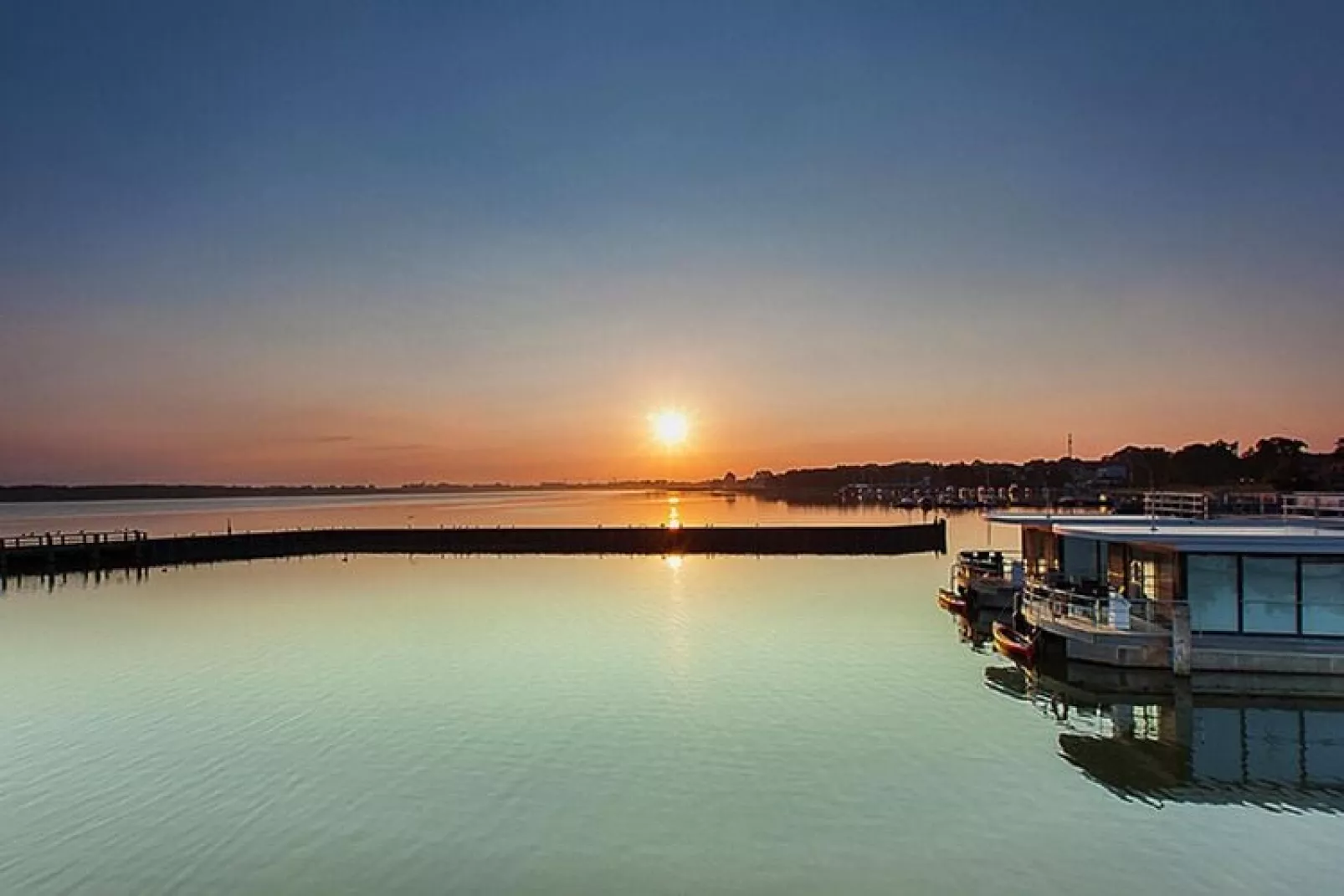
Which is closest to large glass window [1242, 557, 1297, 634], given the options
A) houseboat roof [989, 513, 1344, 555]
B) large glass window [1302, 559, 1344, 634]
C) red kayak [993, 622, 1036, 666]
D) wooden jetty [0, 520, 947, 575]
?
large glass window [1302, 559, 1344, 634]

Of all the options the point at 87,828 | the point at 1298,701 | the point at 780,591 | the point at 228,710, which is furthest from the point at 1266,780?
the point at 780,591

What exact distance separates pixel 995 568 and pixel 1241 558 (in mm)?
15725

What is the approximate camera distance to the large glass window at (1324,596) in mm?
24391

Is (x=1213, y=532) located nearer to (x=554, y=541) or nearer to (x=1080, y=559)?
(x=1080, y=559)

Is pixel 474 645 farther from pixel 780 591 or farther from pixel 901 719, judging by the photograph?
pixel 780 591

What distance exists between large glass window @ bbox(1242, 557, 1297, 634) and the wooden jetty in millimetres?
47247

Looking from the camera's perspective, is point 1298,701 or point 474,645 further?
point 474,645

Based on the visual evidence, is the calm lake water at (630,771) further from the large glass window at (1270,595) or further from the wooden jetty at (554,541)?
the wooden jetty at (554,541)

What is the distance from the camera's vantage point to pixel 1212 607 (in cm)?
2555

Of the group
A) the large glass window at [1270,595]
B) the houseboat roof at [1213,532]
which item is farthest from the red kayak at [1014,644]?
the large glass window at [1270,595]

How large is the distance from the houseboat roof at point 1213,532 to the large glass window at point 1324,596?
69cm

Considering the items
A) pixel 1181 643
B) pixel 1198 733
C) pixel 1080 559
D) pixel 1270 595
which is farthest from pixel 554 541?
pixel 1198 733

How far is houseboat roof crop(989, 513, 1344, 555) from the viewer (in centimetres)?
2433

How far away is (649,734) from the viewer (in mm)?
21188
